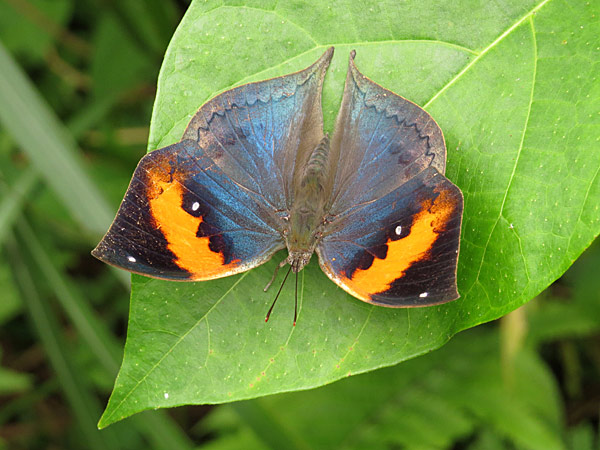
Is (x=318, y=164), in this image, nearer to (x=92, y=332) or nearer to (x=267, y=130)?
(x=267, y=130)

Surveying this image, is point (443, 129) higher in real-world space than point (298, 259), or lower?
higher

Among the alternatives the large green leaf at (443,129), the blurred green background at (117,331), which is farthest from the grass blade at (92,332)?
the large green leaf at (443,129)

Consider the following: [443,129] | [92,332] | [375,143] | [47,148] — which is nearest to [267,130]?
[375,143]

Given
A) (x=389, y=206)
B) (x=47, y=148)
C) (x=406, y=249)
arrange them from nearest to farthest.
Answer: (x=406, y=249) → (x=389, y=206) → (x=47, y=148)

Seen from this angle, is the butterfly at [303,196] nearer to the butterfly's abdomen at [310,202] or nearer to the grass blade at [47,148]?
the butterfly's abdomen at [310,202]

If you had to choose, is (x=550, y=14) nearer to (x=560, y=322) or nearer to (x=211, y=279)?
(x=211, y=279)

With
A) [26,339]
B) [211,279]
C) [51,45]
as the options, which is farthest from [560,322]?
[51,45]
